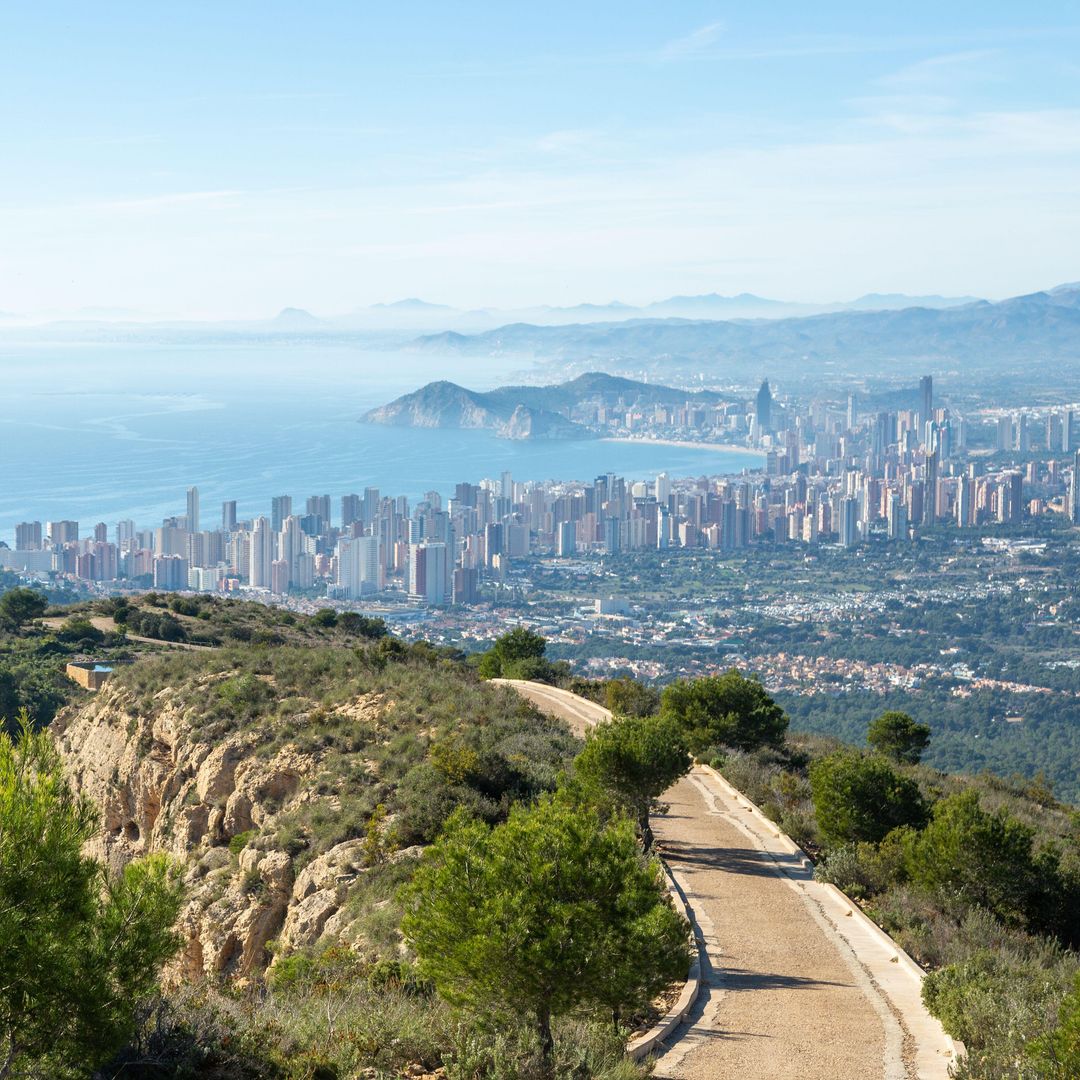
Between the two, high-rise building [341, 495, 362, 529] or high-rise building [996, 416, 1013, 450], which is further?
high-rise building [996, 416, 1013, 450]

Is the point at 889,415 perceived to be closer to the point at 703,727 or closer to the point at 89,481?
the point at 89,481

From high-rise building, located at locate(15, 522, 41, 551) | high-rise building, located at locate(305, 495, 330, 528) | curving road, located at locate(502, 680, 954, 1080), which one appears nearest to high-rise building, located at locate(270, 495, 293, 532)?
high-rise building, located at locate(305, 495, 330, 528)

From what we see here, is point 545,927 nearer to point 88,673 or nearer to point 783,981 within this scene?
point 783,981

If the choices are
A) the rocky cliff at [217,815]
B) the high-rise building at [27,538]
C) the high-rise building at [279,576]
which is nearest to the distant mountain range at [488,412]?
the high-rise building at [27,538]

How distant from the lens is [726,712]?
17062mm

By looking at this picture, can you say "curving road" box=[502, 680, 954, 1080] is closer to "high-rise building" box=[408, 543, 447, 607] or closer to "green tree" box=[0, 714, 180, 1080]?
"green tree" box=[0, 714, 180, 1080]

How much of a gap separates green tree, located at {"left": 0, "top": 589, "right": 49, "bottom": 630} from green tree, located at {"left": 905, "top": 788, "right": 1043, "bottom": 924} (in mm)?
22037

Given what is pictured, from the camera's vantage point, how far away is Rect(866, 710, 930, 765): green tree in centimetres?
1967

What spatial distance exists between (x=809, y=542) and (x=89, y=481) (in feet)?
203

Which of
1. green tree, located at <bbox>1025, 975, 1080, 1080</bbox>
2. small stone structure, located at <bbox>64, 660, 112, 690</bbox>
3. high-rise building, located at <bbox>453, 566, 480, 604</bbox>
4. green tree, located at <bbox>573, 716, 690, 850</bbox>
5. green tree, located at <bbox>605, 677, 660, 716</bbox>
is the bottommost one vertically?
high-rise building, located at <bbox>453, 566, 480, 604</bbox>

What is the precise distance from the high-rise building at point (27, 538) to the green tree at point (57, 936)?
77.2 m

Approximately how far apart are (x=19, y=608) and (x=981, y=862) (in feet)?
76.2

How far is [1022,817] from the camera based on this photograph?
1448 centimetres

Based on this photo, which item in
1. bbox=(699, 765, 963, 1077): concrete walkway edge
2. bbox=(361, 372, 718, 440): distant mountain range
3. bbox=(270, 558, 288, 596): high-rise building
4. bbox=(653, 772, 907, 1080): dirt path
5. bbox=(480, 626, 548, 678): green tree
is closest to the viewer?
bbox=(653, 772, 907, 1080): dirt path
